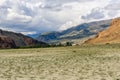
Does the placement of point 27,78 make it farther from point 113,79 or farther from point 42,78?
point 113,79

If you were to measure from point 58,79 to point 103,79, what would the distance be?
→ 425cm

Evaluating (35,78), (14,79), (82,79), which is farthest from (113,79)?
(14,79)

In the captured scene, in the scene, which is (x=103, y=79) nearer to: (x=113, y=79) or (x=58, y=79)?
(x=113, y=79)

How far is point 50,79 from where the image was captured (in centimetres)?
2844

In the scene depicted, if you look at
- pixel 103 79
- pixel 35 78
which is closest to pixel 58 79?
pixel 35 78

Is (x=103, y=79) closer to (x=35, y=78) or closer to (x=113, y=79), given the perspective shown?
(x=113, y=79)

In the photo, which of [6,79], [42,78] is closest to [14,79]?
[6,79]

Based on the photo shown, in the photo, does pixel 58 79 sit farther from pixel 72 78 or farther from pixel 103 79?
pixel 103 79

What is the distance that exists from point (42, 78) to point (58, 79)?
1839mm

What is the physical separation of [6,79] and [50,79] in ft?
13.9

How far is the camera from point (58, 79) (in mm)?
28156

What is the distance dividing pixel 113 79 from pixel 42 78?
6.90 metres

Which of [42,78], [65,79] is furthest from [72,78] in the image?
[42,78]

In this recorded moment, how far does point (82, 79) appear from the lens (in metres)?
28.0
